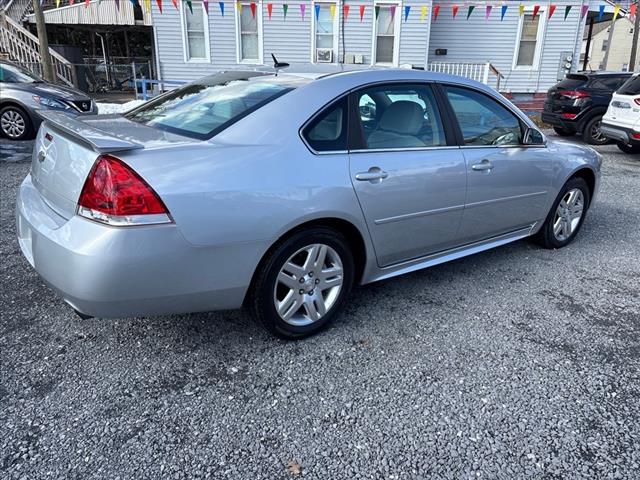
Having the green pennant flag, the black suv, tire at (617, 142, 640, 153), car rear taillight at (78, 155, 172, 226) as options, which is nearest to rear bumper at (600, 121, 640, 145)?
tire at (617, 142, 640, 153)

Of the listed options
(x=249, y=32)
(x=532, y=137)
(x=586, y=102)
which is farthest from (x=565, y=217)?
(x=249, y=32)

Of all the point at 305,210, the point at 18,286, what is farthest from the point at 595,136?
the point at 18,286

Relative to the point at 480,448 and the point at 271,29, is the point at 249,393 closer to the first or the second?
the point at 480,448

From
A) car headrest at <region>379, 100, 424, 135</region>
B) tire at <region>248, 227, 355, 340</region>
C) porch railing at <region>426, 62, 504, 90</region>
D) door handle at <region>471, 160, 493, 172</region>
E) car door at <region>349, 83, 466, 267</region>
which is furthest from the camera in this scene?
porch railing at <region>426, 62, 504, 90</region>

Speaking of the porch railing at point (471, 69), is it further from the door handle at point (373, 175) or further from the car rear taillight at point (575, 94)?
the door handle at point (373, 175)

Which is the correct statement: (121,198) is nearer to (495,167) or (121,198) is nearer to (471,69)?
(495,167)

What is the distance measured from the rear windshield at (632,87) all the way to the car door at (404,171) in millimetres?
7178

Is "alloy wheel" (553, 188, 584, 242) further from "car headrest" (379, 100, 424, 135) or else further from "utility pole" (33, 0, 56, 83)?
"utility pole" (33, 0, 56, 83)

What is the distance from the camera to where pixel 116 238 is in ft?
7.36

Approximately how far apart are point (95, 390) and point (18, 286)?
148 cm

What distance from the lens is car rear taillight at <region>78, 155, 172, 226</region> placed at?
2.26 m

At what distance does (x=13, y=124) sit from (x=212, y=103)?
7.79 m

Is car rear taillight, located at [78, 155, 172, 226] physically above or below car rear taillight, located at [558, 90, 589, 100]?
above

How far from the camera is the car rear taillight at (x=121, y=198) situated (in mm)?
2262
